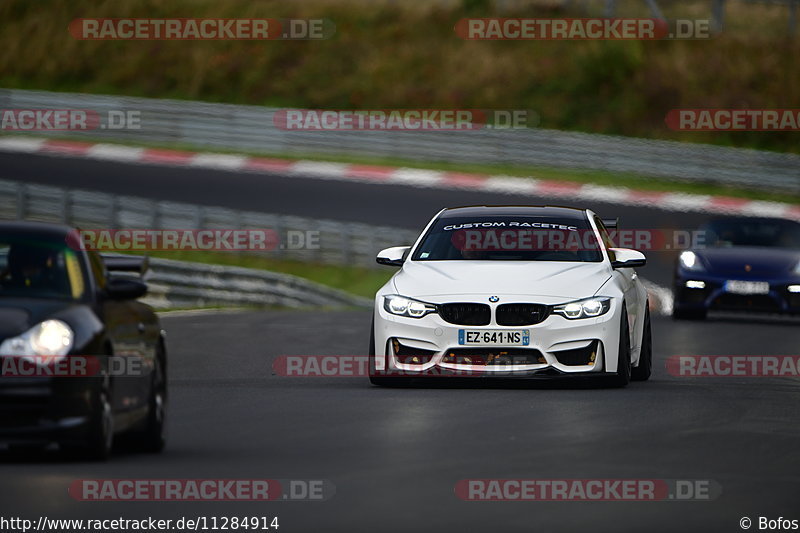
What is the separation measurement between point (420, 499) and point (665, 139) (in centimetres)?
3783

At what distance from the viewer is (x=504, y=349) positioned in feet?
43.5

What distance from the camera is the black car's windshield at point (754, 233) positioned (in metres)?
22.5

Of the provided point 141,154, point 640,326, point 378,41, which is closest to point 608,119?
point 378,41

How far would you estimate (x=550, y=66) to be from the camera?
49469mm

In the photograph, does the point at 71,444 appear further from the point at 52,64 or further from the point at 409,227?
the point at 52,64

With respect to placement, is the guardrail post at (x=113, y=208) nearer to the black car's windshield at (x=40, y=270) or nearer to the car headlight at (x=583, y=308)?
the car headlight at (x=583, y=308)

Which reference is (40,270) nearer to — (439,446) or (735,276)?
(439,446)

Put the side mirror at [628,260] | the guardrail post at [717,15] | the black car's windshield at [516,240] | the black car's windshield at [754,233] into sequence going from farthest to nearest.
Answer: the guardrail post at [717,15]
the black car's windshield at [754,233]
the black car's windshield at [516,240]
the side mirror at [628,260]

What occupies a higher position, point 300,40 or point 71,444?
point 300,40

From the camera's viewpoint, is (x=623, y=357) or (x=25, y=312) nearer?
(x=25, y=312)

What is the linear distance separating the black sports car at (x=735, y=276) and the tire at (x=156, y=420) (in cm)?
1229

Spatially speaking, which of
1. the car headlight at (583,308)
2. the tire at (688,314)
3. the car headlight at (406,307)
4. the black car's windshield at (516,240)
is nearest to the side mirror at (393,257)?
the black car's windshield at (516,240)

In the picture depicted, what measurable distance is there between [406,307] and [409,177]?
26.0 metres

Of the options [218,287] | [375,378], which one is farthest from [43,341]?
[218,287]
